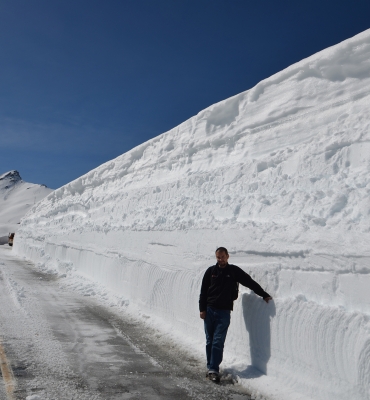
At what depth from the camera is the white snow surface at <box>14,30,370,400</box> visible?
468cm

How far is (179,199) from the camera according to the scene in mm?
10648

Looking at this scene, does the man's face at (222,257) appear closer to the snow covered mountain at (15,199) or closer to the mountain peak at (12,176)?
the snow covered mountain at (15,199)

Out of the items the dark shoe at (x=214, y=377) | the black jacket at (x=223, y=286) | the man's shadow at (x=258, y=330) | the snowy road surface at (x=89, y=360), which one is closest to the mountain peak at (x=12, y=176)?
the snowy road surface at (x=89, y=360)

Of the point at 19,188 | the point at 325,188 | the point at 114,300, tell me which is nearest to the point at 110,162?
the point at 114,300

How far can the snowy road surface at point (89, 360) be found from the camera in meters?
4.92

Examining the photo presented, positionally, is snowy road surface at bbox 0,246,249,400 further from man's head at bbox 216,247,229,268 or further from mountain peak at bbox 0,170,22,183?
mountain peak at bbox 0,170,22,183

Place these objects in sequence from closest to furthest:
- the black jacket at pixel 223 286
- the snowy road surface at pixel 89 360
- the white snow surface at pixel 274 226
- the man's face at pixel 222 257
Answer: the white snow surface at pixel 274 226, the snowy road surface at pixel 89 360, the black jacket at pixel 223 286, the man's face at pixel 222 257

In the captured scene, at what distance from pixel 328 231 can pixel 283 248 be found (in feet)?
2.34

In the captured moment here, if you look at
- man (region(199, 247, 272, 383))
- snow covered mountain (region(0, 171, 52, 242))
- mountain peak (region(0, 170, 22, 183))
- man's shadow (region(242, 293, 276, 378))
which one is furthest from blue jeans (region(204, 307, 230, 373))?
mountain peak (region(0, 170, 22, 183))

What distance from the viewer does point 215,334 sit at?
5.60 meters

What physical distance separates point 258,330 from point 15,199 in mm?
124883

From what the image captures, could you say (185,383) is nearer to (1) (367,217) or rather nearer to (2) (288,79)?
(1) (367,217)

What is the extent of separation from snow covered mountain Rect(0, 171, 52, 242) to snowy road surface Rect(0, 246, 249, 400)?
223 ft

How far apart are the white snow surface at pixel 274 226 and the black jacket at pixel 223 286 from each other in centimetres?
36
